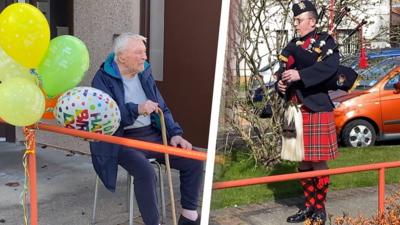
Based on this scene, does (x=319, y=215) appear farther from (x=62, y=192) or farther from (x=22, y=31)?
(x=62, y=192)

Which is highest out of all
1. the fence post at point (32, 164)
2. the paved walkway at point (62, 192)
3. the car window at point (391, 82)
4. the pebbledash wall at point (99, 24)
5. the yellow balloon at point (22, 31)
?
the pebbledash wall at point (99, 24)

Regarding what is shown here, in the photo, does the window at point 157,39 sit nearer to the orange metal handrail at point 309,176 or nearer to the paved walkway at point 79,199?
the paved walkway at point 79,199

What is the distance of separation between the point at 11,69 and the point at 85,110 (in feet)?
1.37

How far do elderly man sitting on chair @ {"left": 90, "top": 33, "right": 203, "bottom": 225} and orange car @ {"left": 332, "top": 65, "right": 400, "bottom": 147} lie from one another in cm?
94

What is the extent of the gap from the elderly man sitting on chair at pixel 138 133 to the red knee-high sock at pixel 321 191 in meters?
0.80

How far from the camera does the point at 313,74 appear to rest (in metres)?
2.98

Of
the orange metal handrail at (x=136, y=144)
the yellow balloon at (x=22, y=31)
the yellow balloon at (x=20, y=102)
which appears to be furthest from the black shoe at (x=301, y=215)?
the yellow balloon at (x=22, y=31)

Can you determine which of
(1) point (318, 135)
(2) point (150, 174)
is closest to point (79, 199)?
(2) point (150, 174)

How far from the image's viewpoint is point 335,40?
307cm

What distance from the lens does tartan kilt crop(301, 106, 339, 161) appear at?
125 inches

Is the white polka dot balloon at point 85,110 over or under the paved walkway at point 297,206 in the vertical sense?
over

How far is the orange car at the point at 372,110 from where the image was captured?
126 inches

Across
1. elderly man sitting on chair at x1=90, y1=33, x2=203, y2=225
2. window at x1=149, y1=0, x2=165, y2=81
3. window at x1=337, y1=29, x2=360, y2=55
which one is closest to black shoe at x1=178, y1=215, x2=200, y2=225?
elderly man sitting on chair at x1=90, y1=33, x2=203, y2=225

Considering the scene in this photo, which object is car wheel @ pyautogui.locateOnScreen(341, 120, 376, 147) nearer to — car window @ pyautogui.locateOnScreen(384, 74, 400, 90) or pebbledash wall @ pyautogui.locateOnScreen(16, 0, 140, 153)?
car window @ pyautogui.locateOnScreen(384, 74, 400, 90)
